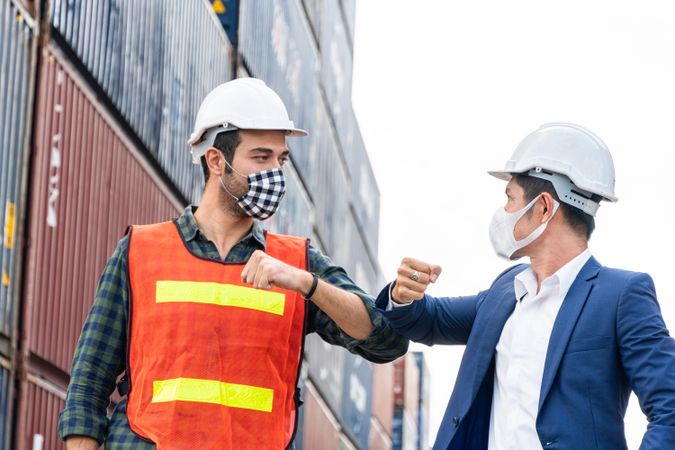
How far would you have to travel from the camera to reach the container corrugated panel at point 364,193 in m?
47.9

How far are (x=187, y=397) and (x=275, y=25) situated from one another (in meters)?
24.9

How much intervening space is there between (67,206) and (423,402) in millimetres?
57861

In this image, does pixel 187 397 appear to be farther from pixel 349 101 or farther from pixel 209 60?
pixel 349 101

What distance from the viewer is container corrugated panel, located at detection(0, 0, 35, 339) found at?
13625 millimetres

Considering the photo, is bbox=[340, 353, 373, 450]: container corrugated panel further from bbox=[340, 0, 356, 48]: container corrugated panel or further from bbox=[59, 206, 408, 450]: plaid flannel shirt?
bbox=[59, 206, 408, 450]: plaid flannel shirt

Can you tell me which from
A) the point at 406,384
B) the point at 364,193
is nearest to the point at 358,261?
the point at 364,193

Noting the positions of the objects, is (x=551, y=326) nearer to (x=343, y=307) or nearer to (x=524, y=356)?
(x=524, y=356)

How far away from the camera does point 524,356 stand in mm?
5098

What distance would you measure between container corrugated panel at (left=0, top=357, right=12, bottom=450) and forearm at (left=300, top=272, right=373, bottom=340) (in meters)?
8.63

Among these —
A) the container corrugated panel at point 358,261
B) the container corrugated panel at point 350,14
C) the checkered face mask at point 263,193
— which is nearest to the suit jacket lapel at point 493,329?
the checkered face mask at point 263,193

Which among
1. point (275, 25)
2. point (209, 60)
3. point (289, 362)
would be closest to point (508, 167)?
point (289, 362)

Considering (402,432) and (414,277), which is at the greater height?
(414,277)

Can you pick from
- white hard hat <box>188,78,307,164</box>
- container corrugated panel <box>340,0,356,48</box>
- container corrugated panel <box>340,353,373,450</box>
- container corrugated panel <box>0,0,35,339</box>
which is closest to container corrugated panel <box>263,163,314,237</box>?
container corrugated panel <box>340,353,373,450</box>

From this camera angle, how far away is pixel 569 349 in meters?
5.02
